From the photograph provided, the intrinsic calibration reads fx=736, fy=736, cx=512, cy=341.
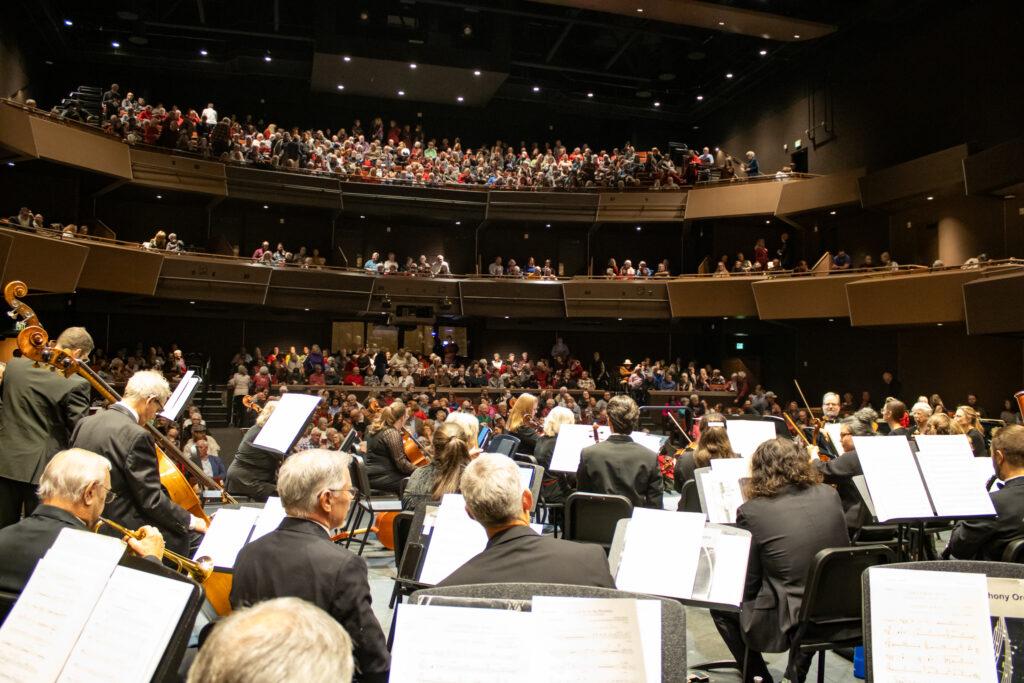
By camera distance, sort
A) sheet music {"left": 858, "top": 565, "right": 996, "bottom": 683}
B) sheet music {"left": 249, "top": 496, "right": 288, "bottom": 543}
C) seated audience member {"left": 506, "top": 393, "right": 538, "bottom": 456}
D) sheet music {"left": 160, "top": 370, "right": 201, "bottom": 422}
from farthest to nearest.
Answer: seated audience member {"left": 506, "top": 393, "right": 538, "bottom": 456}, sheet music {"left": 160, "top": 370, "right": 201, "bottom": 422}, sheet music {"left": 249, "top": 496, "right": 288, "bottom": 543}, sheet music {"left": 858, "top": 565, "right": 996, "bottom": 683}

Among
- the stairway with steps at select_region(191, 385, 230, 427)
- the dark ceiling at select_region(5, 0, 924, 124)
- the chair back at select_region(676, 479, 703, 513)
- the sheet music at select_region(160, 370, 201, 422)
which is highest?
the dark ceiling at select_region(5, 0, 924, 124)

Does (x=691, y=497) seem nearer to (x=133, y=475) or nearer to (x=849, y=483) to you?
(x=849, y=483)

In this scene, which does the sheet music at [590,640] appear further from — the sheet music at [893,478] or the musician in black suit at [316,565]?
the sheet music at [893,478]

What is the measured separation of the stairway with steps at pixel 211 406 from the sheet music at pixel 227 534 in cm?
1243

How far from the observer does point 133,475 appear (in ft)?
12.0

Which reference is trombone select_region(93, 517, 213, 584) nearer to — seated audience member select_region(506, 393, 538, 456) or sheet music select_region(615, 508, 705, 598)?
sheet music select_region(615, 508, 705, 598)

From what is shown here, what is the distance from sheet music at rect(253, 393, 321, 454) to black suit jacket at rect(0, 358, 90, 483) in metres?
1.17

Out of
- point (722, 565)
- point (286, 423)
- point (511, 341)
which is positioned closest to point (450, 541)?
point (722, 565)

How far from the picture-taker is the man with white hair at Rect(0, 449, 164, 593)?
2.57m

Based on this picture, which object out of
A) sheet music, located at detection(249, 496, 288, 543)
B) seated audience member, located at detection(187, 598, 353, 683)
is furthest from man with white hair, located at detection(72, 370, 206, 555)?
seated audience member, located at detection(187, 598, 353, 683)

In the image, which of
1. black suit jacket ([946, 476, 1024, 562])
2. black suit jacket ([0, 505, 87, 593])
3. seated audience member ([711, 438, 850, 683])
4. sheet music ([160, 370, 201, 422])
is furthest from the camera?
sheet music ([160, 370, 201, 422])

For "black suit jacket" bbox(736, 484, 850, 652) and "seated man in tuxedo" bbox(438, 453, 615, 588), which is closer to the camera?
"seated man in tuxedo" bbox(438, 453, 615, 588)

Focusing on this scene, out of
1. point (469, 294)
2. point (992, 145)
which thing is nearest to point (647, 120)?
point (469, 294)

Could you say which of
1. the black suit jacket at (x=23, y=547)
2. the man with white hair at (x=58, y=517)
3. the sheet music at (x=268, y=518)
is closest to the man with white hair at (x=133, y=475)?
the sheet music at (x=268, y=518)
